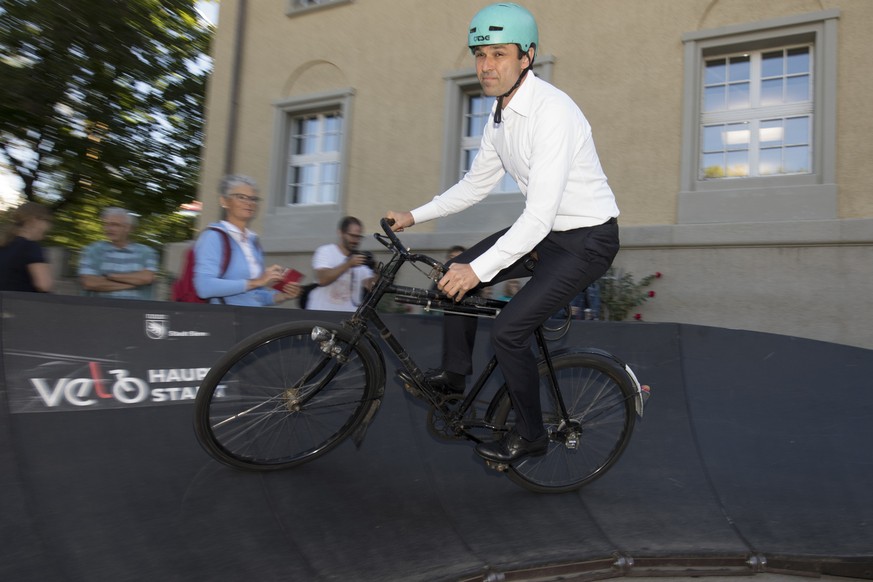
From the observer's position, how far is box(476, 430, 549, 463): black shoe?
11.8 ft

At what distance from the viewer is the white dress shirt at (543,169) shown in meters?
3.23

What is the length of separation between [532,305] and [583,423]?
999 mm

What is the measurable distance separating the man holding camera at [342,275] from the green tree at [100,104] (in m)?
15.8

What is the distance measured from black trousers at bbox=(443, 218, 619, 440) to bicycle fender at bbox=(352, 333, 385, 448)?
14.1 inches

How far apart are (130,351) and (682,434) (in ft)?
11.4

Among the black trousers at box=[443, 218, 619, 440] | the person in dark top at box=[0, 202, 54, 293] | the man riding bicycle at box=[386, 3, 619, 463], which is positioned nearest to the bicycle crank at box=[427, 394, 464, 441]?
the man riding bicycle at box=[386, 3, 619, 463]

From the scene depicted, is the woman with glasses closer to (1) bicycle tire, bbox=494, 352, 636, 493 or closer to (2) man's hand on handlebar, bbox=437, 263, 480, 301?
(2) man's hand on handlebar, bbox=437, 263, 480, 301

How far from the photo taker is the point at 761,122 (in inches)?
384

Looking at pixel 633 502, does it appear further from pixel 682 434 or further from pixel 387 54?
pixel 387 54

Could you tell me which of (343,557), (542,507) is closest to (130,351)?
(343,557)

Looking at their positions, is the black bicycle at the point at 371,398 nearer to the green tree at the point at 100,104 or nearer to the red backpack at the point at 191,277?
the red backpack at the point at 191,277

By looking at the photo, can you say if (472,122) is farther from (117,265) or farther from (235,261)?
(235,261)

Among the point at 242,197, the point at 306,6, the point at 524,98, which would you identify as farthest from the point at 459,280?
the point at 306,6

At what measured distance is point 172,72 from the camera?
75.7ft
